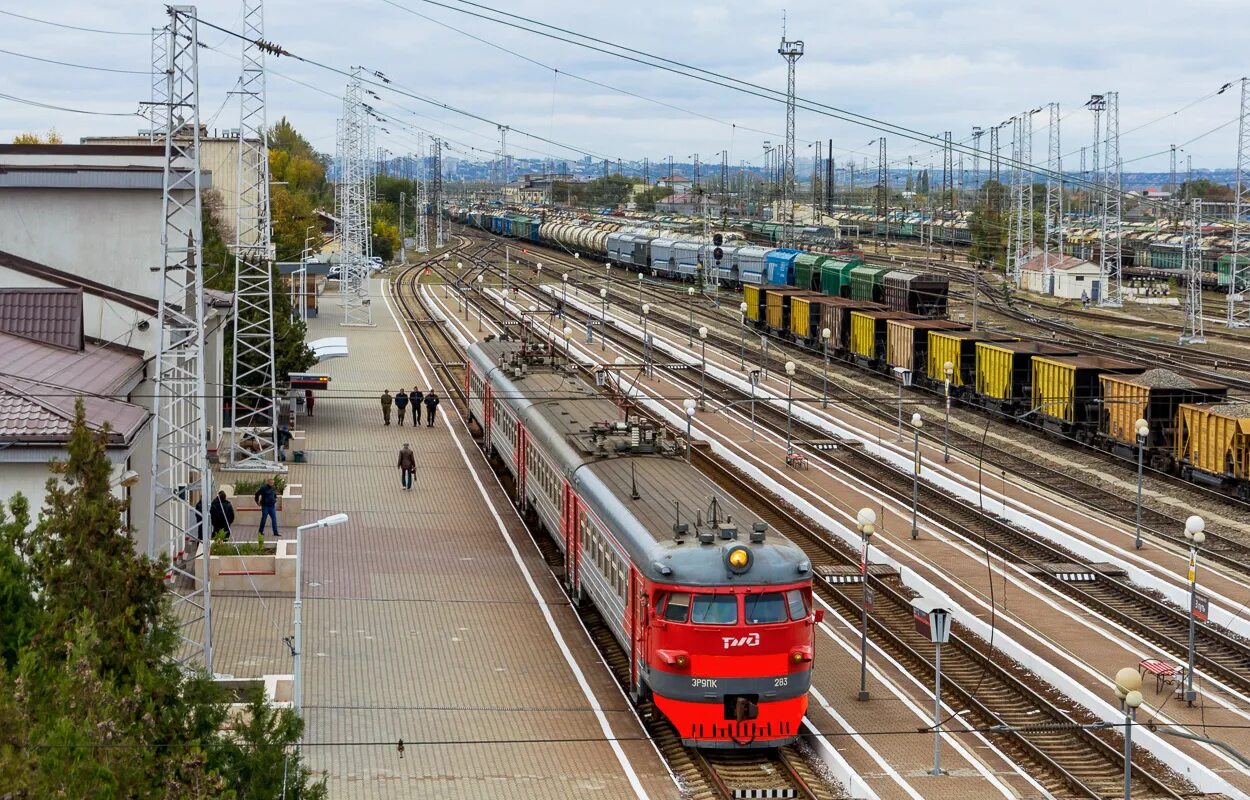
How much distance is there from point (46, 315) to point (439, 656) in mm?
10680

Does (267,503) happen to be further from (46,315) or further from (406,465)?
(406,465)

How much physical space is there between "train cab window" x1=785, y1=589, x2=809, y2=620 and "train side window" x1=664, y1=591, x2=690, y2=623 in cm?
120

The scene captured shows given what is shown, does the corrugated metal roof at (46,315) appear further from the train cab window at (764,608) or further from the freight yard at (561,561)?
the train cab window at (764,608)

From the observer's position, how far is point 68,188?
34.2m

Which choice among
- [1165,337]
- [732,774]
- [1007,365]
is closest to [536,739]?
[732,774]

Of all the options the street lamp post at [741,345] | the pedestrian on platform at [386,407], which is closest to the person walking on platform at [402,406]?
the pedestrian on platform at [386,407]

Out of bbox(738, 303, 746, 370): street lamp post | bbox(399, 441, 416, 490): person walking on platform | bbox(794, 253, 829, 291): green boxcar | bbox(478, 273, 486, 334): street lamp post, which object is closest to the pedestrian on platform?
bbox(399, 441, 416, 490): person walking on platform

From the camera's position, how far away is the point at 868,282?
2734 inches

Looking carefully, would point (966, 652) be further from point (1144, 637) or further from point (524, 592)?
point (524, 592)

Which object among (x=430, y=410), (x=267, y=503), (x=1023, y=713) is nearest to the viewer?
(x=1023, y=713)

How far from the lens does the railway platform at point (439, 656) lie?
732 inches

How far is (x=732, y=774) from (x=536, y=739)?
277 centimetres

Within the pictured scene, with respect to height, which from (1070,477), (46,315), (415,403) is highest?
(46,315)

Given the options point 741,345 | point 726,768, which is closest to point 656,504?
point 726,768
